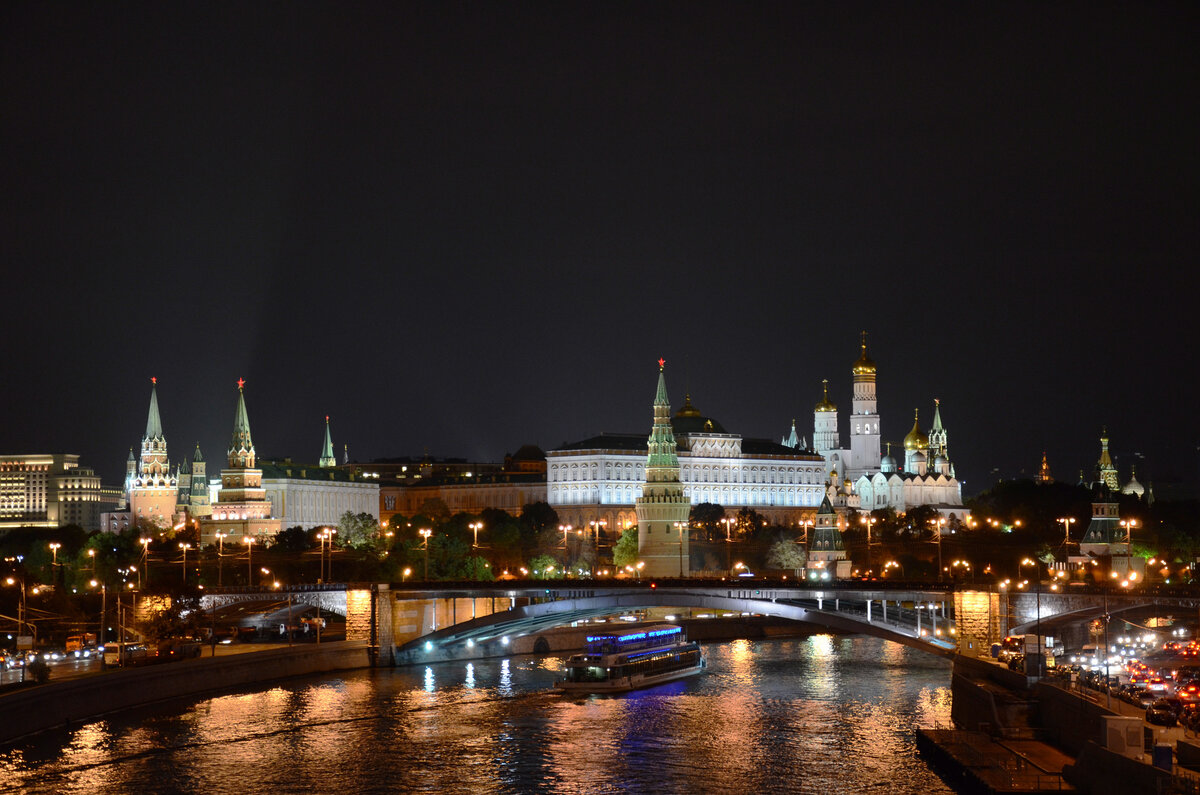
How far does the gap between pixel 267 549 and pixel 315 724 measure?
81157 millimetres

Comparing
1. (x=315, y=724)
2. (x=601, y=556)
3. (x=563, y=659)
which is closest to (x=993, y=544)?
(x=601, y=556)

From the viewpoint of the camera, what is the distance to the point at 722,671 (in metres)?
90.1

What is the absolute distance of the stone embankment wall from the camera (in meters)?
61.8

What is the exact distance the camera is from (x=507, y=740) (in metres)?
63.3

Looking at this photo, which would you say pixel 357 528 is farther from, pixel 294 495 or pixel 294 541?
pixel 294 541

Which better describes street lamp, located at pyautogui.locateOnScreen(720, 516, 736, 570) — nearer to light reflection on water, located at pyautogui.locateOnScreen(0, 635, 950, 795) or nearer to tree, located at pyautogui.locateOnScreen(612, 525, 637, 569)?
tree, located at pyautogui.locateOnScreen(612, 525, 637, 569)

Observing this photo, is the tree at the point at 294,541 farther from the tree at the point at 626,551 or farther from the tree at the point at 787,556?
the tree at the point at 787,556

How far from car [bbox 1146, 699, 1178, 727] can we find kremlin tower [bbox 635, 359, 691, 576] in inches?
3640

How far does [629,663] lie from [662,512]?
65.0 m

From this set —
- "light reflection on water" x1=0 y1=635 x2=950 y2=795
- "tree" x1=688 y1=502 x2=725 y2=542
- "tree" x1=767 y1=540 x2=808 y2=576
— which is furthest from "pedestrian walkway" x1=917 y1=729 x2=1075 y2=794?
"tree" x1=688 y1=502 x2=725 y2=542

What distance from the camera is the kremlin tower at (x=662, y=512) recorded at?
146m

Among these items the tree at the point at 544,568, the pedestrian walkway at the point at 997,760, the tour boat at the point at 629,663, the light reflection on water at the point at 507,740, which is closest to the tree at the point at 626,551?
the tree at the point at 544,568

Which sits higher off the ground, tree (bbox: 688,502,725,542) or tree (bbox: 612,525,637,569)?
tree (bbox: 688,502,725,542)

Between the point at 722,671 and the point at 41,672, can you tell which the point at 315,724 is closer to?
the point at 41,672
